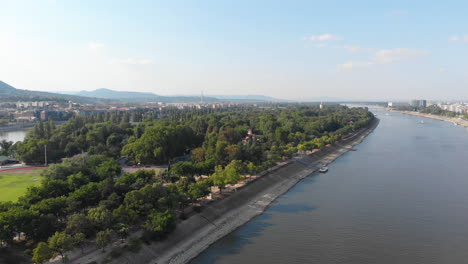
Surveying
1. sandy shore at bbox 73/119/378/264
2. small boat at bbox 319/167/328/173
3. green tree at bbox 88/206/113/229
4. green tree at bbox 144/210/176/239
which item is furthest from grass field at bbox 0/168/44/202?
small boat at bbox 319/167/328/173

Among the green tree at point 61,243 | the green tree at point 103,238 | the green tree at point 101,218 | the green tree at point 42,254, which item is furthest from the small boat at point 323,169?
the green tree at point 42,254

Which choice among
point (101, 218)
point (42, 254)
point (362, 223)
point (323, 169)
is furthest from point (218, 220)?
point (323, 169)

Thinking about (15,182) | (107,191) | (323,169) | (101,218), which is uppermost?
(107,191)

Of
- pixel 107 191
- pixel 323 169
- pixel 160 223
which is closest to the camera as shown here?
pixel 160 223

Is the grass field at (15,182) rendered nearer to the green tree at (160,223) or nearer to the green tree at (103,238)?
the green tree at (103,238)

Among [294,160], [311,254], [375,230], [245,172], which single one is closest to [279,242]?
[311,254]

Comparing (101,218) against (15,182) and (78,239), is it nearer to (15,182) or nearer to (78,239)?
(78,239)

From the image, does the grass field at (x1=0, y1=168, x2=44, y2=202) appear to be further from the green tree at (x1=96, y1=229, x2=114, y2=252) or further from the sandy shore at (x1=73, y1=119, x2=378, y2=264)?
the sandy shore at (x1=73, y1=119, x2=378, y2=264)

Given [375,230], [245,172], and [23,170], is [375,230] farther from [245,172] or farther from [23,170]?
[23,170]
